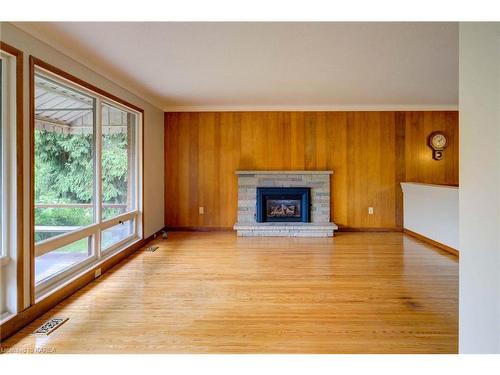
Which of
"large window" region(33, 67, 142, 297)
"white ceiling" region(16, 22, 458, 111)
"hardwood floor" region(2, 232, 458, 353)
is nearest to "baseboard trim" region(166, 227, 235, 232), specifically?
"large window" region(33, 67, 142, 297)

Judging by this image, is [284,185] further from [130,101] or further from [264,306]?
[264,306]

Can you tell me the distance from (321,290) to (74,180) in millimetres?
2783

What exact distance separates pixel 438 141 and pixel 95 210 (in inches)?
233

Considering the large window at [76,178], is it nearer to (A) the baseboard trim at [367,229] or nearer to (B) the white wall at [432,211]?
(A) the baseboard trim at [367,229]

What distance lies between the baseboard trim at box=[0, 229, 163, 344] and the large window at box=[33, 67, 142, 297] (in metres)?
0.10

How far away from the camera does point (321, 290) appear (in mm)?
2877

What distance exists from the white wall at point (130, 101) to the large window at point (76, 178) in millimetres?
141

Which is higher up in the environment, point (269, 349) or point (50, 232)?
point (50, 232)

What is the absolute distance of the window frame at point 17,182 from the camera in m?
2.16

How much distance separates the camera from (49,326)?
220 cm

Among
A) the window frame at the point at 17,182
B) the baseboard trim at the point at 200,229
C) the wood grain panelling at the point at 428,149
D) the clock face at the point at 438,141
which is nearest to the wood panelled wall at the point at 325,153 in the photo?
the wood grain panelling at the point at 428,149
